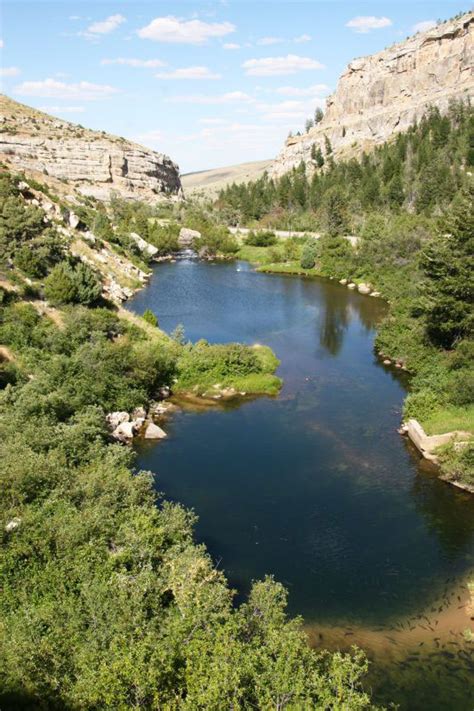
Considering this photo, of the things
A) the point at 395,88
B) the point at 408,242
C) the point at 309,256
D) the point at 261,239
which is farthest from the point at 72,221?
the point at 395,88

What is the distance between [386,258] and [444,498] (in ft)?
186

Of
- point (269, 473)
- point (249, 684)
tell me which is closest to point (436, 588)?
point (269, 473)

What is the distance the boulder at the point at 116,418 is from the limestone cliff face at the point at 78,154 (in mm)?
107334

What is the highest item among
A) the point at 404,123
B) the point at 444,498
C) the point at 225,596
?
the point at 404,123

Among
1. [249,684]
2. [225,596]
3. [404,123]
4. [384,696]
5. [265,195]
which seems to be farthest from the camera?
[404,123]

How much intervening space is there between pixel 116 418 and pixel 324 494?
14.3 meters

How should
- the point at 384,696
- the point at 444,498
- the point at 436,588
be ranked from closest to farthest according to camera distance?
1. the point at 384,696
2. the point at 436,588
3. the point at 444,498

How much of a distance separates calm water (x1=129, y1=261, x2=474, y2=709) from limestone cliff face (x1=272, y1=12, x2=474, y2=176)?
14486cm

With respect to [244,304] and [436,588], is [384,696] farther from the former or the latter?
[244,304]

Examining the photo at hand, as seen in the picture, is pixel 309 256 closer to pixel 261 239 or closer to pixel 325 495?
pixel 261 239

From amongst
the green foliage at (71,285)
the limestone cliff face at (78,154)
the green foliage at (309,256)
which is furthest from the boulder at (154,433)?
the limestone cliff face at (78,154)

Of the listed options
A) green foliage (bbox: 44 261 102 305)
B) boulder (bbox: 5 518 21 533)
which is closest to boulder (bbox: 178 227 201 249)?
green foliage (bbox: 44 261 102 305)

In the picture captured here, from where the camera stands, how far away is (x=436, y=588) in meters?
22.4

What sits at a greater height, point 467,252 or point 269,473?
point 467,252
